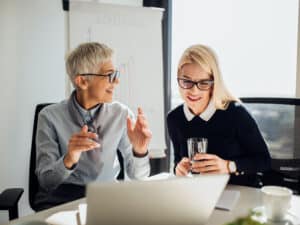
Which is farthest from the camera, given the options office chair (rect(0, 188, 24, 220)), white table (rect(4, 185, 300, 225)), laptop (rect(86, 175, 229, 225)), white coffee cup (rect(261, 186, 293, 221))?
Answer: office chair (rect(0, 188, 24, 220))

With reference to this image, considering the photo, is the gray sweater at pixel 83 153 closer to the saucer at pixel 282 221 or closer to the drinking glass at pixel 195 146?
the drinking glass at pixel 195 146

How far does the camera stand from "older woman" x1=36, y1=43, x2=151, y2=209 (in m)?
1.84

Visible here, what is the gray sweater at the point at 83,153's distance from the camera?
185 centimetres

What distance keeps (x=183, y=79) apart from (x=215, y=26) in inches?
29.3

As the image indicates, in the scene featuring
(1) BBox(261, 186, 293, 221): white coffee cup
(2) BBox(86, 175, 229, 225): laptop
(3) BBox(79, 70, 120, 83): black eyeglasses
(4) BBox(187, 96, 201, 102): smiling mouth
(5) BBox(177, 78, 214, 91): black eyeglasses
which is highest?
(3) BBox(79, 70, 120, 83): black eyeglasses

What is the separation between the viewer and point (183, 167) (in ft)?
5.91

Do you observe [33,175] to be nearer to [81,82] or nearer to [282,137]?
[81,82]

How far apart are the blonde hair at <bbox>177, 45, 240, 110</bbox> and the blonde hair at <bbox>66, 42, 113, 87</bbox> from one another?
1.32 ft

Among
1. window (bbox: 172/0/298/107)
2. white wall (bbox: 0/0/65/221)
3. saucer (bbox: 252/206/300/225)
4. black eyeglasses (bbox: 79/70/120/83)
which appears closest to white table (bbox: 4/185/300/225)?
saucer (bbox: 252/206/300/225)

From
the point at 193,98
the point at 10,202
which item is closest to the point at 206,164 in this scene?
the point at 193,98

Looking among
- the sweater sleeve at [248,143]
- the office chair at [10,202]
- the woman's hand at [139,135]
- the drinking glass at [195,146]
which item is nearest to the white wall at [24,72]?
the office chair at [10,202]

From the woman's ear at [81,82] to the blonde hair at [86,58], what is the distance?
0.07 ft

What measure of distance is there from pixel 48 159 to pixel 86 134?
220 mm

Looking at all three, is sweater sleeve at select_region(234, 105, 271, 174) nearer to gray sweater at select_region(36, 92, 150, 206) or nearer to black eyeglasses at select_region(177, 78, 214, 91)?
black eyeglasses at select_region(177, 78, 214, 91)
